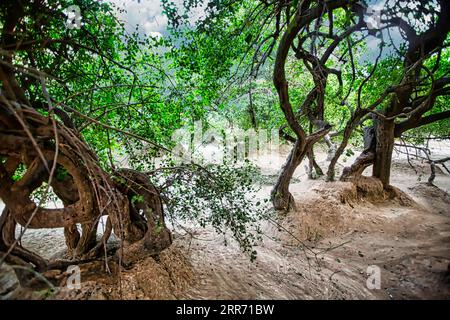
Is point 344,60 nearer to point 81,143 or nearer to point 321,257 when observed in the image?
point 321,257

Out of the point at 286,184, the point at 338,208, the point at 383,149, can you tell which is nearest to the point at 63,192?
the point at 286,184

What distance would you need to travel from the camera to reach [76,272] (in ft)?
8.14

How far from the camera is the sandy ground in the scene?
9.72 feet

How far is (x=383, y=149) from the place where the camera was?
6.52 m

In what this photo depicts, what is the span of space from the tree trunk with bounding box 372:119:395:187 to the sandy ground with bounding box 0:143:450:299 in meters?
0.85

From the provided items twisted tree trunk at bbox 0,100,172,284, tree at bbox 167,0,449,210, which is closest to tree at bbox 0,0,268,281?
twisted tree trunk at bbox 0,100,172,284

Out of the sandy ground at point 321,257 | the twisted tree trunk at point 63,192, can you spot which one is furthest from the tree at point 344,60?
the twisted tree trunk at point 63,192

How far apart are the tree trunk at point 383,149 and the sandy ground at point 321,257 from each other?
33.3 inches

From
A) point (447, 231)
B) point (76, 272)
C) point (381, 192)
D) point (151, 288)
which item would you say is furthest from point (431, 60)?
point (76, 272)

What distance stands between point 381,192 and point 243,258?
17.1ft

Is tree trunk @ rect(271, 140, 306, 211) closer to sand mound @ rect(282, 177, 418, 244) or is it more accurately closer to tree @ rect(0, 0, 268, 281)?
sand mound @ rect(282, 177, 418, 244)

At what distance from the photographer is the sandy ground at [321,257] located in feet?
9.72

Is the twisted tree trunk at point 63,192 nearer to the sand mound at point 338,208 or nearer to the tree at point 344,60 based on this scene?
the tree at point 344,60

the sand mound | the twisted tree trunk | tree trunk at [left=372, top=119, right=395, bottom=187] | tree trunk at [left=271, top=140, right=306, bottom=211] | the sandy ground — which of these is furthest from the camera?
tree trunk at [left=372, top=119, right=395, bottom=187]
